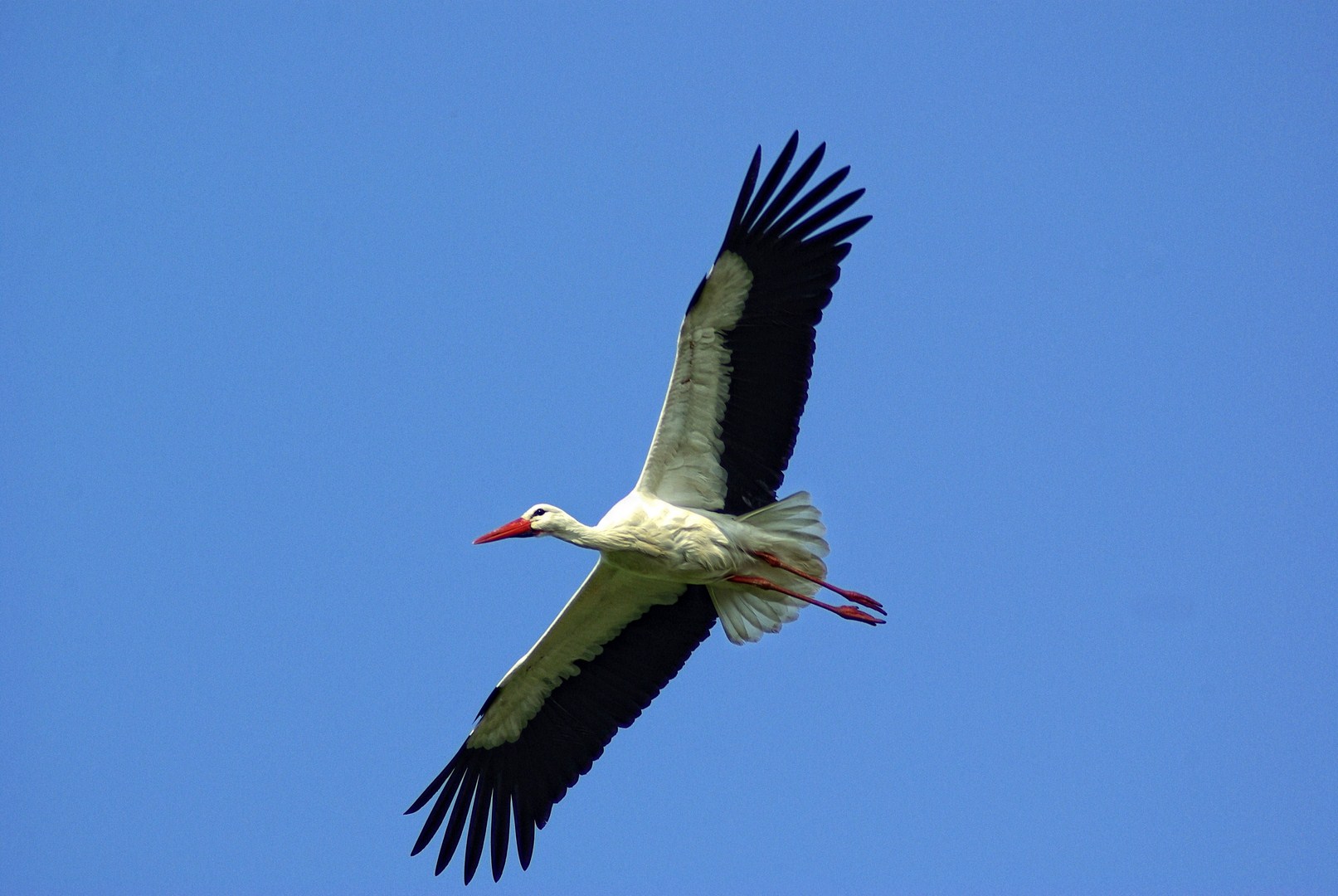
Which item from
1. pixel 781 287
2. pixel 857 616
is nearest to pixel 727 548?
pixel 857 616

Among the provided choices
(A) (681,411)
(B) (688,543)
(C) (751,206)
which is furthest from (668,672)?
(C) (751,206)

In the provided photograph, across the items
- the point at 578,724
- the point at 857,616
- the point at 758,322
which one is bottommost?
the point at 578,724

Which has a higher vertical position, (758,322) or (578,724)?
(758,322)

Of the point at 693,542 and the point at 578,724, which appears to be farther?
the point at 578,724

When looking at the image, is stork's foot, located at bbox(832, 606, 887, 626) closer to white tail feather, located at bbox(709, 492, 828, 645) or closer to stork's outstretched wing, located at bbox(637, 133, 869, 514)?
white tail feather, located at bbox(709, 492, 828, 645)

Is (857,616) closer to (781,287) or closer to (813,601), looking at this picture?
(813,601)

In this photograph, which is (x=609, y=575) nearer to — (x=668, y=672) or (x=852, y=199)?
(x=668, y=672)

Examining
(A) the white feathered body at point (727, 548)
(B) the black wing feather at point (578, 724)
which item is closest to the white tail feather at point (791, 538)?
(A) the white feathered body at point (727, 548)

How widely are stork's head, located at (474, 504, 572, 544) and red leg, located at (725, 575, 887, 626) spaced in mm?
1092

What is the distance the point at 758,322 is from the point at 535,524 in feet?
6.00

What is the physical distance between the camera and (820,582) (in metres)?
8.72

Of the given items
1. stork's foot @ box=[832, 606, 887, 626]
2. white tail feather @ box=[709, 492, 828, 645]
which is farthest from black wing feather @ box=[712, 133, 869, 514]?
stork's foot @ box=[832, 606, 887, 626]

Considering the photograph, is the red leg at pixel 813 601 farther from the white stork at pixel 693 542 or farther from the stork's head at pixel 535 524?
the stork's head at pixel 535 524

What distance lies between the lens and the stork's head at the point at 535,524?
339 inches
